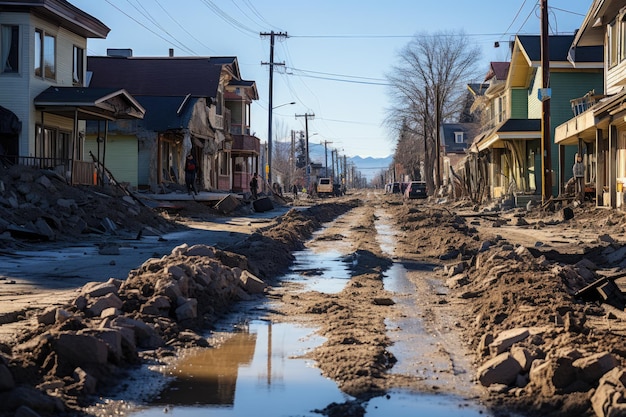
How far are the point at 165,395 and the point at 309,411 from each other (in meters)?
1.14

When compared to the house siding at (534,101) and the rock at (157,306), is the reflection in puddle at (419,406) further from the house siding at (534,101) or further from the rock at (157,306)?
the house siding at (534,101)

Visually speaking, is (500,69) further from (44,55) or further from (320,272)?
(320,272)

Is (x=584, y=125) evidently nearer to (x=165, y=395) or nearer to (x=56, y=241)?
(x=56, y=241)

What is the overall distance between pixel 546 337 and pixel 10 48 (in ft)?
82.2

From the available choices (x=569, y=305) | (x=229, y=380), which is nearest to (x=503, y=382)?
(x=229, y=380)

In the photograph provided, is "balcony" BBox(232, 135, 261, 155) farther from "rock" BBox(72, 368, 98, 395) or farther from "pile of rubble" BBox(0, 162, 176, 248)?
"rock" BBox(72, 368, 98, 395)

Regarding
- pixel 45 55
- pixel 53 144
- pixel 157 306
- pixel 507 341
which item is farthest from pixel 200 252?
pixel 53 144

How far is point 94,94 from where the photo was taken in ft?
93.5

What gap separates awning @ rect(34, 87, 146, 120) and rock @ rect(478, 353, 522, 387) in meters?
23.2

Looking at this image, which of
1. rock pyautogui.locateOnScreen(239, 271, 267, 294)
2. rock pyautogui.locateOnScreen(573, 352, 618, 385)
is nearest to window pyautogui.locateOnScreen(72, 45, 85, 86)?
rock pyautogui.locateOnScreen(239, 271, 267, 294)

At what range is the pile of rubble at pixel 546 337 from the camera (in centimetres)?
582

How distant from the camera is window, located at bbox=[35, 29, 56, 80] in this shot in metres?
29.1

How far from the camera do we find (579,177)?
30844 millimetres

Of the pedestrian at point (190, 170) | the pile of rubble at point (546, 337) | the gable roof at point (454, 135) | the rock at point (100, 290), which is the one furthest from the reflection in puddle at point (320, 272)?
the gable roof at point (454, 135)
